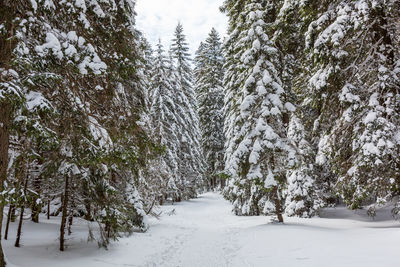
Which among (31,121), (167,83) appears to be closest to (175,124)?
(167,83)

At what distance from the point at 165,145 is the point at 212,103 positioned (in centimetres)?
2483

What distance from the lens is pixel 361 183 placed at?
848 centimetres

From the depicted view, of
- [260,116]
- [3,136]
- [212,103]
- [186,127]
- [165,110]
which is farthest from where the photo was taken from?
[212,103]

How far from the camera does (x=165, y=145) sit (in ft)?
28.7

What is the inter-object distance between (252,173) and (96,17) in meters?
8.08

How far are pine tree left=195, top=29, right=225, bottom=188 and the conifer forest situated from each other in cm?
1649

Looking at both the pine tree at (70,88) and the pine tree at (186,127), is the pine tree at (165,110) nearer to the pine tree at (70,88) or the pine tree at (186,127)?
the pine tree at (186,127)

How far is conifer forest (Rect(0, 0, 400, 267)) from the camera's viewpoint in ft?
16.9

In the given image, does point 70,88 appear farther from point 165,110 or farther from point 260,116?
point 165,110

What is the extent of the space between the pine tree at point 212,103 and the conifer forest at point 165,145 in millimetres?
16489

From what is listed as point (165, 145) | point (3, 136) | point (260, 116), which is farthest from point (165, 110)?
point (3, 136)

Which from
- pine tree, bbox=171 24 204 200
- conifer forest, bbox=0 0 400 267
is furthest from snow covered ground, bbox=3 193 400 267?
pine tree, bbox=171 24 204 200

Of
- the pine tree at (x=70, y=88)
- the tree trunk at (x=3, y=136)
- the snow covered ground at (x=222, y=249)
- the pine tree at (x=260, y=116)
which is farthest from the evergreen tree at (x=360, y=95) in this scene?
the tree trunk at (x=3, y=136)

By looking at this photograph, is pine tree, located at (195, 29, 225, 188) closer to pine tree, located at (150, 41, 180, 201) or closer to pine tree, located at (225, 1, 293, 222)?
pine tree, located at (150, 41, 180, 201)
